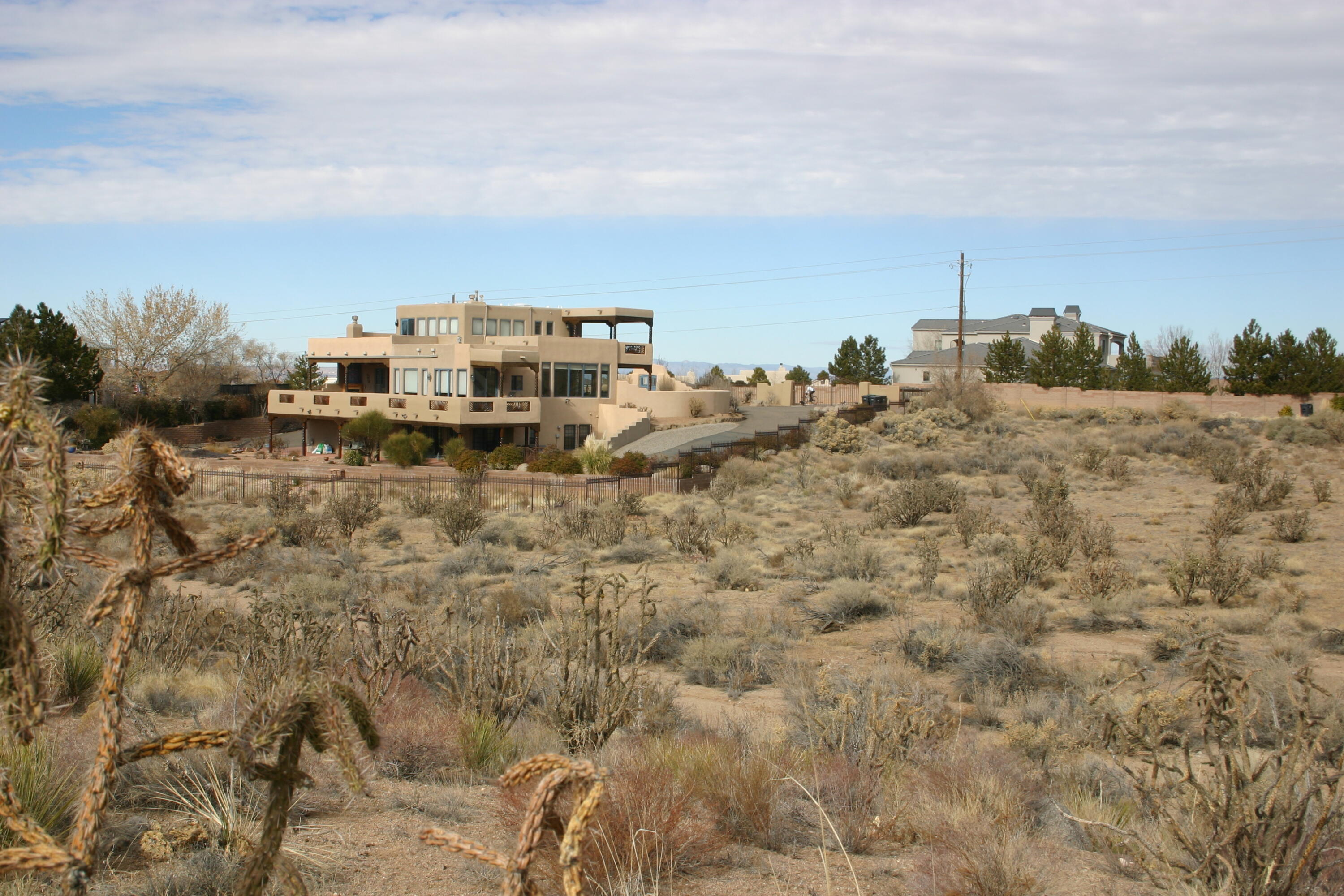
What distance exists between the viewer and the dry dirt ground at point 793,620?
196 inches

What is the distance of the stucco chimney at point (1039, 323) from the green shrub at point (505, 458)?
77008 mm

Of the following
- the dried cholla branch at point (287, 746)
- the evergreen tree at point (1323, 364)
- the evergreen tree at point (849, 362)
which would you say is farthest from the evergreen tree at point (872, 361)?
the dried cholla branch at point (287, 746)

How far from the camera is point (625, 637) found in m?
12.6

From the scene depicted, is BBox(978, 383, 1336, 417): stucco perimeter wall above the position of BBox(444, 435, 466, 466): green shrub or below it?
above

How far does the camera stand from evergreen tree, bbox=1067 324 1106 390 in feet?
209

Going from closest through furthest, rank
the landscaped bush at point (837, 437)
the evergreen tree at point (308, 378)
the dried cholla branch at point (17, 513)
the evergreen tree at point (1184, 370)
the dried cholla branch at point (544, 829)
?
the dried cholla branch at point (17, 513) < the dried cholla branch at point (544, 829) < the landscaped bush at point (837, 437) < the evergreen tree at point (308, 378) < the evergreen tree at point (1184, 370)

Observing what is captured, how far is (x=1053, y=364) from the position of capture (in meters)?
64.4

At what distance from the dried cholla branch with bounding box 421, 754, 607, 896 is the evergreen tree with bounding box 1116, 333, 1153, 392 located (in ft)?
208

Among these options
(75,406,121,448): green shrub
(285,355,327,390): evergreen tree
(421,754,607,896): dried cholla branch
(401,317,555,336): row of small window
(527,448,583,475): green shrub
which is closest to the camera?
(421,754,607,896): dried cholla branch

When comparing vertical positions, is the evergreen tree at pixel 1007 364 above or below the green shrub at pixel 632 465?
above

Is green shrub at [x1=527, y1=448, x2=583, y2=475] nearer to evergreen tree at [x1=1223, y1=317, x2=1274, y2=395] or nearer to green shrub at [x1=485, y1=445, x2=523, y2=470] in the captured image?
green shrub at [x1=485, y1=445, x2=523, y2=470]

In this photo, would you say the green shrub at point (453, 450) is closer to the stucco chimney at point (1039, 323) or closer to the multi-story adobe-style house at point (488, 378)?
the multi-story adobe-style house at point (488, 378)

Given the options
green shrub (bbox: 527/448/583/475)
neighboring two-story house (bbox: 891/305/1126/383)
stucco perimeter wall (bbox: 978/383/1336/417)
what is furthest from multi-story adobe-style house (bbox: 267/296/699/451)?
neighboring two-story house (bbox: 891/305/1126/383)

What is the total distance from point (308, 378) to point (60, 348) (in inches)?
557
